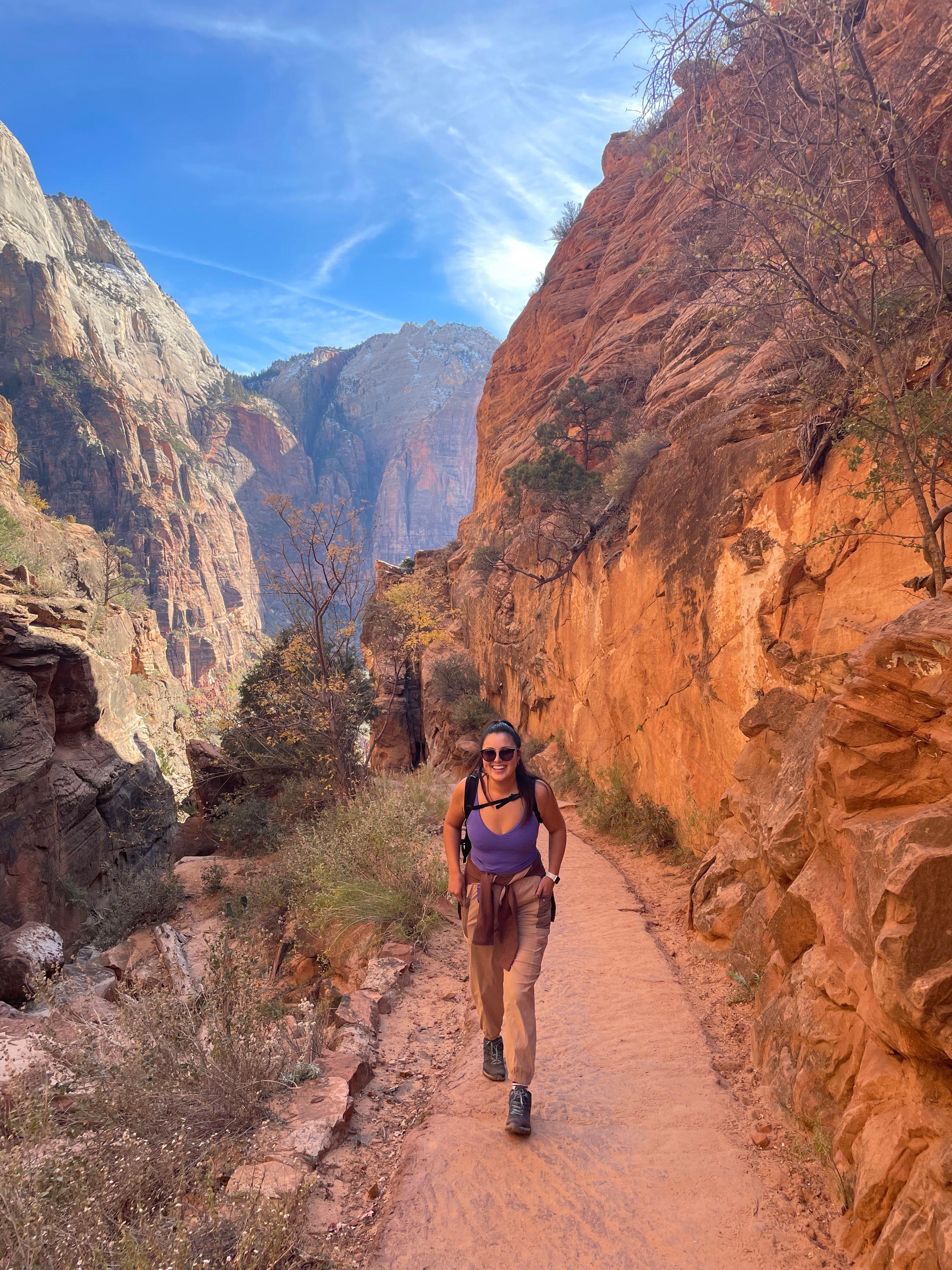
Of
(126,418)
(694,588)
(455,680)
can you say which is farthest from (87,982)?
(126,418)

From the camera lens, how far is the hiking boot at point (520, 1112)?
286cm

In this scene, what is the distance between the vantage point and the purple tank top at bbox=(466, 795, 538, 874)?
120 inches

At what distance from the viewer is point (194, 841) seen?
48.3 ft

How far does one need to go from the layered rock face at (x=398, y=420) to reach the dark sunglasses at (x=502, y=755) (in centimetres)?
10453

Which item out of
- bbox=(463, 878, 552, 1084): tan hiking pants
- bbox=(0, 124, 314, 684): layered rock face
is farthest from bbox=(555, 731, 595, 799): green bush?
bbox=(0, 124, 314, 684): layered rock face

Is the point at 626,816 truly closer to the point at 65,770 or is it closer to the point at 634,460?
the point at 634,460

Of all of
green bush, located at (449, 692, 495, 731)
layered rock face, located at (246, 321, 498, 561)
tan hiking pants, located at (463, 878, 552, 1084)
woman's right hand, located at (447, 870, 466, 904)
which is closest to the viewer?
tan hiking pants, located at (463, 878, 552, 1084)

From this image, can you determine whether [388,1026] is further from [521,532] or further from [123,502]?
[123,502]

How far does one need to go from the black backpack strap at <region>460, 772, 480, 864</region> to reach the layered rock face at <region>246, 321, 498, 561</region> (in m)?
104

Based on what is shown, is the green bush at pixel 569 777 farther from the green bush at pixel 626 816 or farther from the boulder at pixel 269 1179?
the boulder at pixel 269 1179

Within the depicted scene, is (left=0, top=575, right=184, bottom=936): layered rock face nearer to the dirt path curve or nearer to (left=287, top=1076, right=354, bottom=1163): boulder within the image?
(left=287, top=1076, right=354, bottom=1163): boulder

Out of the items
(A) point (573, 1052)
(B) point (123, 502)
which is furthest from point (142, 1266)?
(B) point (123, 502)

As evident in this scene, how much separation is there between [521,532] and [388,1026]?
43.7 feet

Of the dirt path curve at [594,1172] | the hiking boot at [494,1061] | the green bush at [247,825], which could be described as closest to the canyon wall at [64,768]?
the green bush at [247,825]
